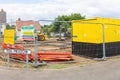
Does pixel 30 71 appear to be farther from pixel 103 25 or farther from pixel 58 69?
pixel 103 25

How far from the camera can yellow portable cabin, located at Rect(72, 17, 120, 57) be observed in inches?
Result: 583

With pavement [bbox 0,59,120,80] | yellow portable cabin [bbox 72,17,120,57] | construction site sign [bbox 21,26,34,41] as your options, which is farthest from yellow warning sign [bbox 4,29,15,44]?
yellow portable cabin [bbox 72,17,120,57]

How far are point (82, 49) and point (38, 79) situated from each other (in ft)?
20.4

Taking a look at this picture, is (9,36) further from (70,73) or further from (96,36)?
(96,36)

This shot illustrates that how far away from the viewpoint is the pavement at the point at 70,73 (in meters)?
10.4

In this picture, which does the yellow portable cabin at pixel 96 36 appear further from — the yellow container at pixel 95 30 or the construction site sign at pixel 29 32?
the construction site sign at pixel 29 32

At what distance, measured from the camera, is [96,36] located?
14.9m

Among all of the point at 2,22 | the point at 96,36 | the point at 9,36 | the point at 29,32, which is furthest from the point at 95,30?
the point at 2,22

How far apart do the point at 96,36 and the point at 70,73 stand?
4.30m

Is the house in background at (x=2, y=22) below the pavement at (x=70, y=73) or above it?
above

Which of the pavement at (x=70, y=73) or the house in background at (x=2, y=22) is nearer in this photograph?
the pavement at (x=70, y=73)

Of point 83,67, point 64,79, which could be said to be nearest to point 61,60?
point 83,67

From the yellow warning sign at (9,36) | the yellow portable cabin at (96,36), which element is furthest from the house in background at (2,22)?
the yellow portable cabin at (96,36)

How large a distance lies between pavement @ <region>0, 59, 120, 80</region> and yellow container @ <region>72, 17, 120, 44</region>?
2.72 metres
